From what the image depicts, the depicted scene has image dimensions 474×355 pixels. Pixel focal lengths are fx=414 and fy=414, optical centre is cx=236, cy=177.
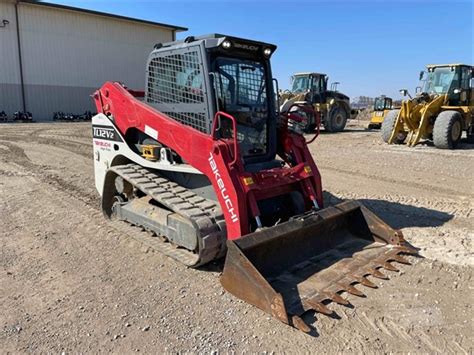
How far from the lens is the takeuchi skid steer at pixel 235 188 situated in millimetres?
3832

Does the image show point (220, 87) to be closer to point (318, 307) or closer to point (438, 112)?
point (318, 307)

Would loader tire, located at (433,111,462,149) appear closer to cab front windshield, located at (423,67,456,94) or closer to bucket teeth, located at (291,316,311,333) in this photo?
cab front windshield, located at (423,67,456,94)

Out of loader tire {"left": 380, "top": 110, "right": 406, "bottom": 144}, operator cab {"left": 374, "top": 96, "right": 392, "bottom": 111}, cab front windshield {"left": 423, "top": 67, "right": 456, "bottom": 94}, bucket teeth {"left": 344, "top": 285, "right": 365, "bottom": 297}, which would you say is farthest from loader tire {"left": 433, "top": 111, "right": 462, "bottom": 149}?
bucket teeth {"left": 344, "top": 285, "right": 365, "bottom": 297}

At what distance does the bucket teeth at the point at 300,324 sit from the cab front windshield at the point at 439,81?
14.4 m

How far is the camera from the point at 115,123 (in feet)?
18.6

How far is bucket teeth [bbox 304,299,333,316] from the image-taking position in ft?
11.1

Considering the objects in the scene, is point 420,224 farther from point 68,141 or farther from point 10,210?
point 68,141

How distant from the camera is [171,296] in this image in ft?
12.4

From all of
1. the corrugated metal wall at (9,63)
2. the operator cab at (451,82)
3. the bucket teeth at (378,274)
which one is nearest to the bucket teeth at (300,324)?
the bucket teeth at (378,274)

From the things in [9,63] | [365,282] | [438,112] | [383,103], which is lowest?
[365,282]

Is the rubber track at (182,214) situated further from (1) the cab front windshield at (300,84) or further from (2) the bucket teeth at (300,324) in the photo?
(1) the cab front windshield at (300,84)

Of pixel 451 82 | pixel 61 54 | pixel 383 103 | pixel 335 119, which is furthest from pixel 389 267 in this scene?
pixel 61 54

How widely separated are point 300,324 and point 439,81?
585 inches

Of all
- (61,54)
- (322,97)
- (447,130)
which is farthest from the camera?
(61,54)
